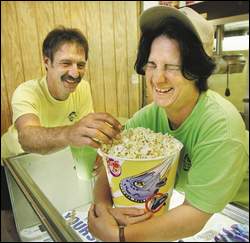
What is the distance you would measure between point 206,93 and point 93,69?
0.32 m

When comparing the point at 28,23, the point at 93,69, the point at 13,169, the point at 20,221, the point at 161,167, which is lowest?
the point at 20,221

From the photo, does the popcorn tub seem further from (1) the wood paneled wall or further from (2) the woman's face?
(1) the wood paneled wall

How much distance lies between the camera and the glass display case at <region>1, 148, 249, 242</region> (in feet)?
1.32

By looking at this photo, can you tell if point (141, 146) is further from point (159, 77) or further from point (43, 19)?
point (43, 19)

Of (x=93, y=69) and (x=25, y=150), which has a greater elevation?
(x=93, y=69)

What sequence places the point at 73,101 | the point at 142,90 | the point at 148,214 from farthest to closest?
1. the point at 73,101
2. the point at 142,90
3. the point at 148,214

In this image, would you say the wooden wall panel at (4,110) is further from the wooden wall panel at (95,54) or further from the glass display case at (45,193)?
the wooden wall panel at (95,54)

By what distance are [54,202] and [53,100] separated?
0.91 feet

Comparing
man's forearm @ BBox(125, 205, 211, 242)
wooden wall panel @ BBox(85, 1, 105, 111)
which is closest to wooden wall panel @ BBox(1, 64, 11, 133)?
wooden wall panel @ BBox(85, 1, 105, 111)

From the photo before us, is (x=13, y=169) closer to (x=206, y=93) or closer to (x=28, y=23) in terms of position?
(x=28, y=23)

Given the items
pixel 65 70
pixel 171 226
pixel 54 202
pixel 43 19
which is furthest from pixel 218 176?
pixel 43 19

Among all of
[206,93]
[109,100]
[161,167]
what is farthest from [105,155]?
[109,100]

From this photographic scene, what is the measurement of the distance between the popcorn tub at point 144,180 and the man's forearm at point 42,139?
0.17 metres

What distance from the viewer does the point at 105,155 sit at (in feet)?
1.37
